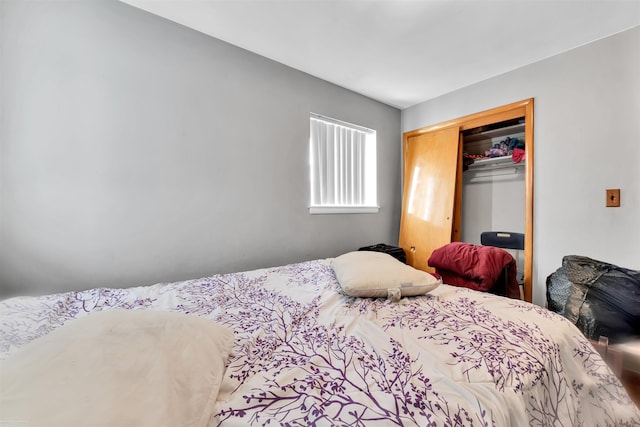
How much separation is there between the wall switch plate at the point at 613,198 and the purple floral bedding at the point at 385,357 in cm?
156

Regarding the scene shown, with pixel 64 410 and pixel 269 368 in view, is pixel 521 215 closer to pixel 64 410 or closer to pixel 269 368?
pixel 269 368

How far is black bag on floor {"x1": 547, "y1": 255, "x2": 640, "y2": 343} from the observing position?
1429mm

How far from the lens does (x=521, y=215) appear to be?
2.82 m

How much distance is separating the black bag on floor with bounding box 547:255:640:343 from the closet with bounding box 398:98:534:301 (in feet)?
3.25

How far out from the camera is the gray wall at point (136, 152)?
1369mm

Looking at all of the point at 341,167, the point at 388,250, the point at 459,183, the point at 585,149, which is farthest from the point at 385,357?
the point at 459,183

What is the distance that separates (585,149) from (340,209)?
7.13 feet

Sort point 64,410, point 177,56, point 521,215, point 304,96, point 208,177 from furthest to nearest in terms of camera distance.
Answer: point 521,215 → point 304,96 → point 208,177 → point 177,56 → point 64,410

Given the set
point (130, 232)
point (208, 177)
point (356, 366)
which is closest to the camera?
point (356, 366)

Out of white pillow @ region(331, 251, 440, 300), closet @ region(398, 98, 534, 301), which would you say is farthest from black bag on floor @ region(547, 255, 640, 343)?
white pillow @ region(331, 251, 440, 300)

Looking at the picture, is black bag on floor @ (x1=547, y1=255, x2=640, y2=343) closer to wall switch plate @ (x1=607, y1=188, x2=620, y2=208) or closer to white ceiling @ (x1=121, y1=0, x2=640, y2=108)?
wall switch plate @ (x1=607, y1=188, x2=620, y2=208)

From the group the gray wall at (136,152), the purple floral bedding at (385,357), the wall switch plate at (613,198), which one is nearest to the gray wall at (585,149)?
the wall switch plate at (613,198)

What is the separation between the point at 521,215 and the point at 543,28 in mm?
1830

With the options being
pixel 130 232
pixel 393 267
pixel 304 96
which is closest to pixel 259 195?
pixel 130 232
